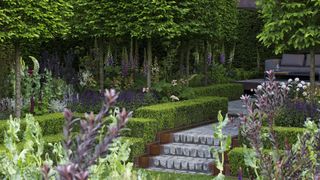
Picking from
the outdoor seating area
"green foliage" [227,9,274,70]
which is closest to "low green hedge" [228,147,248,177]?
the outdoor seating area

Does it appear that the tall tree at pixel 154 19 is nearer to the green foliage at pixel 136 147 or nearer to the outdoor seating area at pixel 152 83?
the outdoor seating area at pixel 152 83

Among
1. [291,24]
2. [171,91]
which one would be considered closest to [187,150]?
[291,24]

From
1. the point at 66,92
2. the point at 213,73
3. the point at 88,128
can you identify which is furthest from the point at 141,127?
the point at 88,128

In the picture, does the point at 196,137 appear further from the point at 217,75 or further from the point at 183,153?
the point at 217,75

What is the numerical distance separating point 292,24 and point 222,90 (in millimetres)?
5332

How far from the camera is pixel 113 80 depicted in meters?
12.8

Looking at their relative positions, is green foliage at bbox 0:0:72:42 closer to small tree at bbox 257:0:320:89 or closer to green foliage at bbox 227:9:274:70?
small tree at bbox 257:0:320:89

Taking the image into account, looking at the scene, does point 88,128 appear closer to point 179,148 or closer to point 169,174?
point 169,174

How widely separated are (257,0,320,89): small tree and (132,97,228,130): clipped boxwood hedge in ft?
6.47

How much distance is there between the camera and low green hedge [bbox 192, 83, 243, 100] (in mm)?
13070

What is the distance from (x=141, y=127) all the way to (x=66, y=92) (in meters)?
2.45

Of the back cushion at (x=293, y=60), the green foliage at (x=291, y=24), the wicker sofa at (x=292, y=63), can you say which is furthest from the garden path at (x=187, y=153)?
the back cushion at (x=293, y=60)

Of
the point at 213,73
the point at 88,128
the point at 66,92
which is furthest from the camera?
the point at 213,73

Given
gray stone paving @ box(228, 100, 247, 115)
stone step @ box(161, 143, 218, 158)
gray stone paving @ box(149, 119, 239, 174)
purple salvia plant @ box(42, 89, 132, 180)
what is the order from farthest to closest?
gray stone paving @ box(228, 100, 247, 115) < stone step @ box(161, 143, 218, 158) < gray stone paving @ box(149, 119, 239, 174) < purple salvia plant @ box(42, 89, 132, 180)
